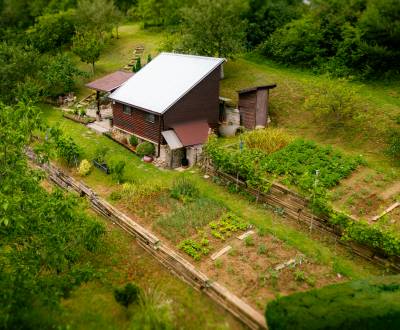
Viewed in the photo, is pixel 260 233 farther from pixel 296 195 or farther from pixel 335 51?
pixel 335 51

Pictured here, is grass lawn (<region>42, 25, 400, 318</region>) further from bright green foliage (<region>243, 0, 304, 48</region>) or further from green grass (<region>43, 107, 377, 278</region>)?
bright green foliage (<region>243, 0, 304, 48</region>)

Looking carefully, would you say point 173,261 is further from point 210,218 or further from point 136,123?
point 136,123

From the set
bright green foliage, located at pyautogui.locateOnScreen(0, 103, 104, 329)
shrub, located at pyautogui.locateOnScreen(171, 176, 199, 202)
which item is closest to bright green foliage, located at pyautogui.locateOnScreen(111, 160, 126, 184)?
shrub, located at pyautogui.locateOnScreen(171, 176, 199, 202)

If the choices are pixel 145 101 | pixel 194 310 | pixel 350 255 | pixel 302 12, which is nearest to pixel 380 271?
pixel 350 255

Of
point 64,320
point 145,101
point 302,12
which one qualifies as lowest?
point 64,320

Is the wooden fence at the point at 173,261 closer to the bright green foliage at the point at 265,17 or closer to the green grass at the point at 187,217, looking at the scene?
the green grass at the point at 187,217
